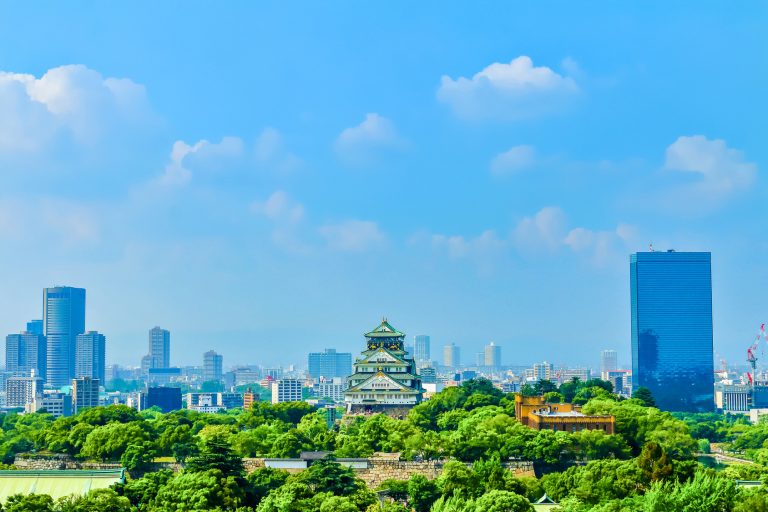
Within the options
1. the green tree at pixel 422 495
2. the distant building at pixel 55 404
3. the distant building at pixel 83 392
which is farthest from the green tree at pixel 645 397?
the distant building at pixel 55 404

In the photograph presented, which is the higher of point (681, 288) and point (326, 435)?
point (681, 288)

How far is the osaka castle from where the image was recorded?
89.4 meters

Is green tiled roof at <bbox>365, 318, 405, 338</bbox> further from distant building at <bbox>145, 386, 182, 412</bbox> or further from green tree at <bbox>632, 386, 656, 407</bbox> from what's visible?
distant building at <bbox>145, 386, 182, 412</bbox>

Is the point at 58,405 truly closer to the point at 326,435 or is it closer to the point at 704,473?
the point at 326,435

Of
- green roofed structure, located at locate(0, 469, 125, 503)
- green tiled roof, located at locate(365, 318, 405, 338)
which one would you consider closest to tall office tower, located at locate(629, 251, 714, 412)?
green tiled roof, located at locate(365, 318, 405, 338)

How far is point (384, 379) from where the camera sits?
89.9 metres

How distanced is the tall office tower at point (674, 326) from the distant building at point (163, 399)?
222 ft

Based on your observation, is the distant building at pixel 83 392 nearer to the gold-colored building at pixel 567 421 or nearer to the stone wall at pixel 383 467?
the stone wall at pixel 383 467

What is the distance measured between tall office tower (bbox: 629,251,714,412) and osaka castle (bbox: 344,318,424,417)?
102 metres

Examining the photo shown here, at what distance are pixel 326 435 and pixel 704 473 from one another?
2435 cm

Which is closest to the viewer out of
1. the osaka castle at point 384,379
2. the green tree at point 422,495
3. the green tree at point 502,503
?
the green tree at point 502,503

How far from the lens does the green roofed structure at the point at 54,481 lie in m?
A: 47.8

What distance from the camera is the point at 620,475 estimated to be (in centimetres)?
4884

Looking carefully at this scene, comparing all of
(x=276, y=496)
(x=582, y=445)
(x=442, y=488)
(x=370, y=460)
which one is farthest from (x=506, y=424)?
(x=276, y=496)
